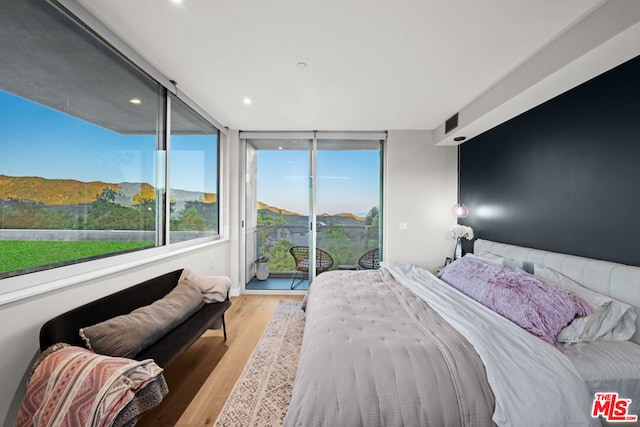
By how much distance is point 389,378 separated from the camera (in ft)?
4.33

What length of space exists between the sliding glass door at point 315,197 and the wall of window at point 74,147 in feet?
5.79

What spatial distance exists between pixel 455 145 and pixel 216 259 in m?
4.21

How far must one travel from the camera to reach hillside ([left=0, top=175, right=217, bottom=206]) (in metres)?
1.44

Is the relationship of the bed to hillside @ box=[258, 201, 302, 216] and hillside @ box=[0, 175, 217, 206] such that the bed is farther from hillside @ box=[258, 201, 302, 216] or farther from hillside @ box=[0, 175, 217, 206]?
hillside @ box=[258, 201, 302, 216]

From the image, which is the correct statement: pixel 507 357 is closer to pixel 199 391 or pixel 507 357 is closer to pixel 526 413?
pixel 526 413

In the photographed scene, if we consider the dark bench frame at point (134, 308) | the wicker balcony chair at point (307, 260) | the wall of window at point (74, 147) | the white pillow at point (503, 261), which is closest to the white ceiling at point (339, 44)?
the wall of window at point (74, 147)

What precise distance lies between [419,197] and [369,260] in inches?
54.1

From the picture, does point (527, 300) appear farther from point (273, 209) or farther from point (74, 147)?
point (273, 209)

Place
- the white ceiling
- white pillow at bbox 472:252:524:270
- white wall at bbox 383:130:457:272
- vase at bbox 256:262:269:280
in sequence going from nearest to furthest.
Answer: the white ceiling < white pillow at bbox 472:252:524:270 < white wall at bbox 383:130:457:272 < vase at bbox 256:262:269:280

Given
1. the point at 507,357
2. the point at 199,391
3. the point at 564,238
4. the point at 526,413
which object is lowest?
the point at 199,391

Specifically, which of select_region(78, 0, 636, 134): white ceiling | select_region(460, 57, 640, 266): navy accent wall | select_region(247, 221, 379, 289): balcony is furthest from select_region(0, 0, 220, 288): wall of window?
select_region(460, 57, 640, 266): navy accent wall

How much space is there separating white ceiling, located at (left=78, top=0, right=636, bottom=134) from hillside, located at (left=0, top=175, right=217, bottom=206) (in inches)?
47.5

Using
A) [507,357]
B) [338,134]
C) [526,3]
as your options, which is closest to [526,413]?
[507,357]

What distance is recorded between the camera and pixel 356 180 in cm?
453
